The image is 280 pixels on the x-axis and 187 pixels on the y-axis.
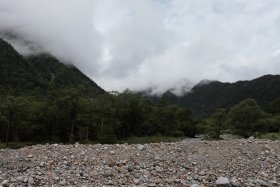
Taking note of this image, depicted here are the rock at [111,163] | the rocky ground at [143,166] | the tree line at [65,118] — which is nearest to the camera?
the rocky ground at [143,166]

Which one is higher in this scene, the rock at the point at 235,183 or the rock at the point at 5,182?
the rock at the point at 5,182

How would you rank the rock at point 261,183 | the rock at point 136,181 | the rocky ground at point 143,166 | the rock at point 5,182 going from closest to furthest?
1. the rock at point 5,182
2. the rock at point 136,181
3. the rocky ground at point 143,166
4. the rock at point 261,183

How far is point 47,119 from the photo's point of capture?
222 ft

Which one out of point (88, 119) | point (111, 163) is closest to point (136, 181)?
point (111, 163)

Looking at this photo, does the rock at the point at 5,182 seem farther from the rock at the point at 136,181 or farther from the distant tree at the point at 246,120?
the distant tree at the point at 246,120

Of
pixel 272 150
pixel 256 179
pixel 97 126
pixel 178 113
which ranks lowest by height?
pixel 256 179

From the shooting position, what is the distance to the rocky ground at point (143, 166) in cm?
1464

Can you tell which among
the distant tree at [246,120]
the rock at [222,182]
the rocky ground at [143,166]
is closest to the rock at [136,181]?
the rocky ground at [143,166]

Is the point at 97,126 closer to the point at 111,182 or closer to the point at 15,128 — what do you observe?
the point at 15,128

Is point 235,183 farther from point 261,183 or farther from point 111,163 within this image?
point 111,163


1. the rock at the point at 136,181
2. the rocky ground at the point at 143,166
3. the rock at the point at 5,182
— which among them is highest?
the rocky ground at the point at 143,166

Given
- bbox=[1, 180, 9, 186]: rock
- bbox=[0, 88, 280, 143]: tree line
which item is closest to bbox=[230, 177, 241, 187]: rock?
bbox=[1, 180, 9, 186]: rock

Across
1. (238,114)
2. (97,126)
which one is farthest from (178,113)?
(97,126)

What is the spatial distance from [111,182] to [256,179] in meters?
6.25
